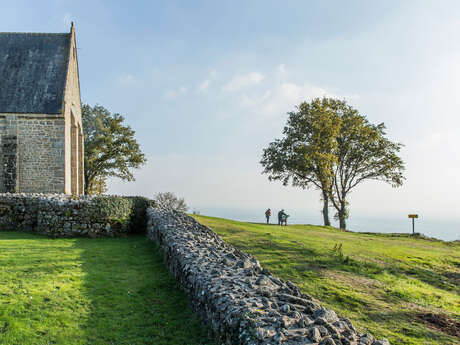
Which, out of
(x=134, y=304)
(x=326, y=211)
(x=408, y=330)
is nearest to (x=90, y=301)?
(x=134, y=304)

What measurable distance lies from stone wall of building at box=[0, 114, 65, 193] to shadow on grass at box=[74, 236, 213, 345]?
1451 cm

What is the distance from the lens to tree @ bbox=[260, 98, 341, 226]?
29.2 metres

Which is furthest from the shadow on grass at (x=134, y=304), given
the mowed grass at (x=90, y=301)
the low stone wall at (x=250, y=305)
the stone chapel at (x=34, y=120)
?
the stone chapel at (x=34, y=120)

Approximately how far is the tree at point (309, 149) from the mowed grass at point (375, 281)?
14.9 m

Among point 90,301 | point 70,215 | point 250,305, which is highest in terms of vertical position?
point 70,215

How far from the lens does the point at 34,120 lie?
22.8 meters

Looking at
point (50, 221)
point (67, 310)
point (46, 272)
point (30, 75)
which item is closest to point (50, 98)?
point (30, 75)

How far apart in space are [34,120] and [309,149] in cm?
2048

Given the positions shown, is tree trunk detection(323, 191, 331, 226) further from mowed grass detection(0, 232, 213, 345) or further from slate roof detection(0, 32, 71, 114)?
mowed grass detection(0, 232, 213, 345)

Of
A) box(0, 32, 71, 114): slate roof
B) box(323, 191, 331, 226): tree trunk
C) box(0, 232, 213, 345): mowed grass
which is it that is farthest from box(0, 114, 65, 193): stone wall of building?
box(323, 191, 331, 226): tree trunk

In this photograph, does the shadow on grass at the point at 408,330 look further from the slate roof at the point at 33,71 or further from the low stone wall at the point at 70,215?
the slate roof at the point at 33,71

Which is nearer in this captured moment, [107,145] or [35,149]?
[35,149]

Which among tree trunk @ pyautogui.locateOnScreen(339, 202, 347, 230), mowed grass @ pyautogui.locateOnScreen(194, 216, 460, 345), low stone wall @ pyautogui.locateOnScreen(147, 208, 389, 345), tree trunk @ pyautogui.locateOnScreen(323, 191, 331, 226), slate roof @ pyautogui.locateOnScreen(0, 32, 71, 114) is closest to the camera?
low stone wall @ pyautogui.locateOnScreen(147, 208, 389, 345)

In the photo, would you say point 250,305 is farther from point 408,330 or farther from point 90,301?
point 408,330
